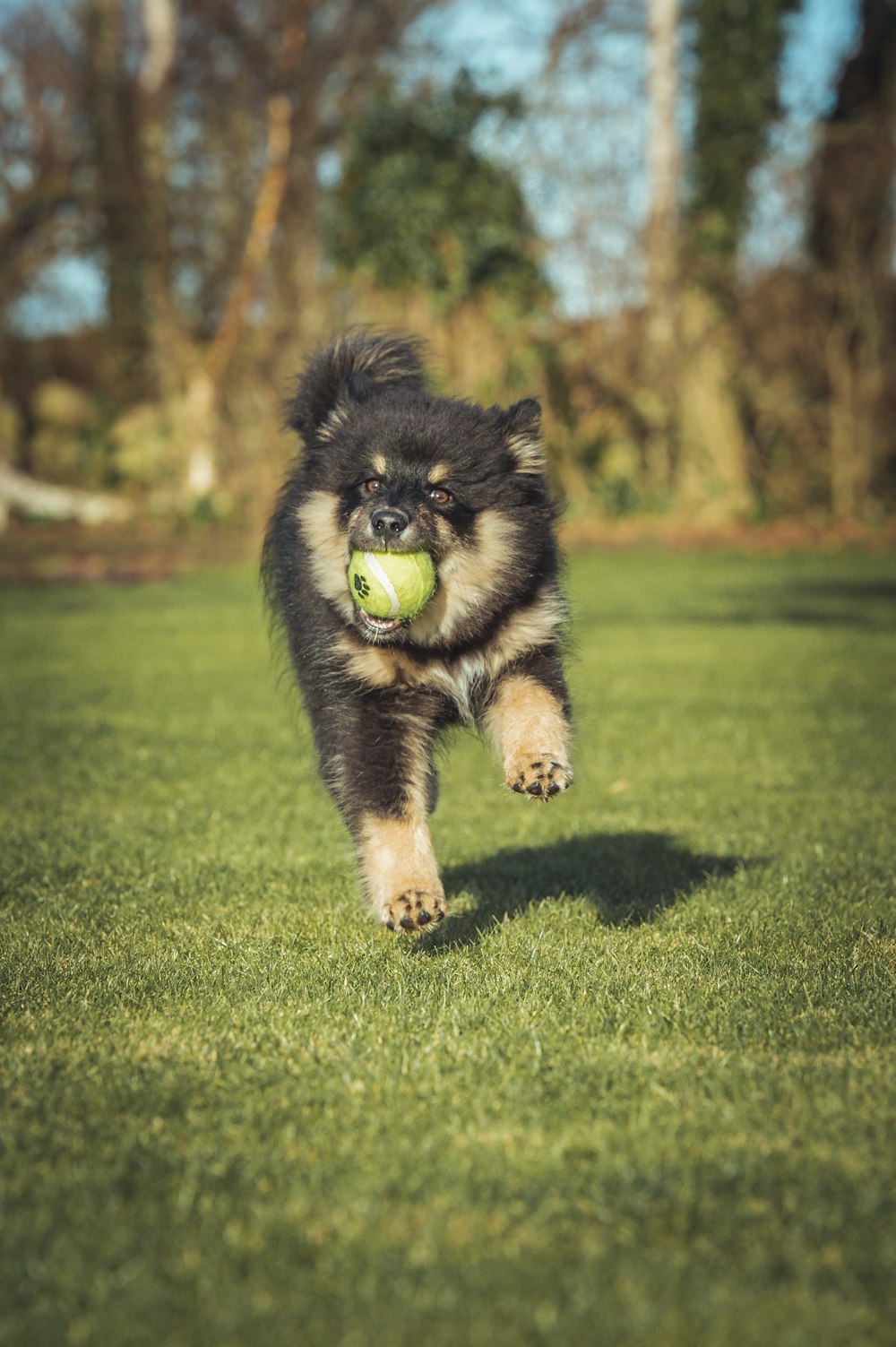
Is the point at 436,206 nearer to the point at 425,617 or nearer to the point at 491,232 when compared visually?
the point at 491,232

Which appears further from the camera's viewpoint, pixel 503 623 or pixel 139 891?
pixel 139 891

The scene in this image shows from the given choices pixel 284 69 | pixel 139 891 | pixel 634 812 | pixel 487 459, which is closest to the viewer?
pixel 487 459

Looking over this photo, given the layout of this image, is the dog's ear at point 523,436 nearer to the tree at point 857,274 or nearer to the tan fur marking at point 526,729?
the tan fur marking at point 526,729

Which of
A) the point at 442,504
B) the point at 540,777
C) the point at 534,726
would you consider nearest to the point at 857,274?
the point at 442,504

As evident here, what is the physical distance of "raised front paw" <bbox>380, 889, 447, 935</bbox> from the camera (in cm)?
341

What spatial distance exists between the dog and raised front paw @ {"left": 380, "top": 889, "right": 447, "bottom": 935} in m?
0.05

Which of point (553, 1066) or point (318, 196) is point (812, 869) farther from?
point (318, 196)

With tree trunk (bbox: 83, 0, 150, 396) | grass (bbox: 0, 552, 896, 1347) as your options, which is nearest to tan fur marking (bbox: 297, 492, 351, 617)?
grass (bbox: 0, 552, 896, 1347)

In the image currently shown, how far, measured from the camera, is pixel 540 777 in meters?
3.51

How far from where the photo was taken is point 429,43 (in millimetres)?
23859

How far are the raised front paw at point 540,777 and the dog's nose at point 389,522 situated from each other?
700mm

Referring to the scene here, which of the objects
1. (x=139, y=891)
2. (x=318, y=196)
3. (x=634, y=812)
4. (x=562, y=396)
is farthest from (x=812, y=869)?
(x=318, y=196)

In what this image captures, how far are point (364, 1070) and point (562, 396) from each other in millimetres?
18658

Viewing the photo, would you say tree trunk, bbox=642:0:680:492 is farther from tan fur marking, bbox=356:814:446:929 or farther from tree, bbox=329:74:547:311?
tan fur marking, bbox=356:814:446:929
